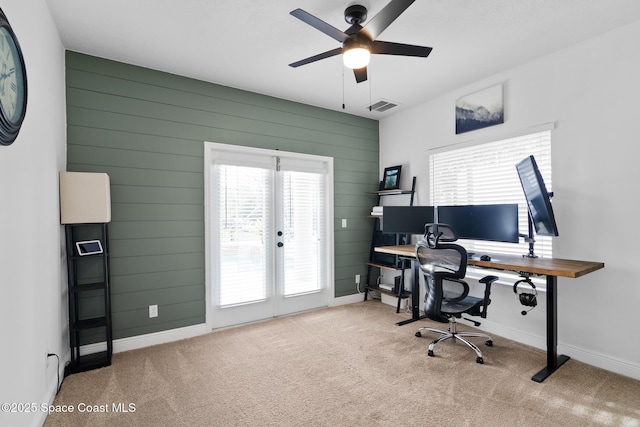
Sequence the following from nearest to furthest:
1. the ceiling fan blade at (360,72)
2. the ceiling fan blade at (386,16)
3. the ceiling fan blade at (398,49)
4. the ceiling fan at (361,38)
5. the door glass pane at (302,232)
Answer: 1. the ceiling fan blade at (386,16)
2. the ceiling fan at (361,38)
3. the ceiling fan blade at (398,49)
4. the ceiling fan blade at (360,72)
5. the door glass pane at (302,232)

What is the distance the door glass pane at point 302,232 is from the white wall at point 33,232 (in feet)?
7.47

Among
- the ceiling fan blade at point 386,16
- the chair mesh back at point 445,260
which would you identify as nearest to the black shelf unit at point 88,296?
the ceiling fan blade at point 386,16

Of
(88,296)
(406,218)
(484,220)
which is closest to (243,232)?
(88,296)

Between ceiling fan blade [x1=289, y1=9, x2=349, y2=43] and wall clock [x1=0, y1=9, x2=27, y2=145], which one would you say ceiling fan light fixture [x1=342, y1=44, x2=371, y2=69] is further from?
wall clock [x1=0, y1=9, x2=27, y2=145]

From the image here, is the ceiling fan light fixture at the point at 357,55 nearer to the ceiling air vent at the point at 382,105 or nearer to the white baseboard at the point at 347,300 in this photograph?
the ceiling air vent at the point at 382,105

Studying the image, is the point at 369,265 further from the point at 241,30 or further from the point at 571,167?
the point at 241,30

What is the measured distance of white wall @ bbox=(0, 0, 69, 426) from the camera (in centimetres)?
147

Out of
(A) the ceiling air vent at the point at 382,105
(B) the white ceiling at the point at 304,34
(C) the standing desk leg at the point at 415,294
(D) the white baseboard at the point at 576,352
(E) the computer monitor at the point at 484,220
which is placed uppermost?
(B) the white ceiling at the point at 304,34

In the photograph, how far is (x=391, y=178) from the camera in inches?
180

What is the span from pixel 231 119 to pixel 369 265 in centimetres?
284

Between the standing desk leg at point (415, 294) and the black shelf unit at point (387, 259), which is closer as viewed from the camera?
the standing desk leg at point (415, 294)

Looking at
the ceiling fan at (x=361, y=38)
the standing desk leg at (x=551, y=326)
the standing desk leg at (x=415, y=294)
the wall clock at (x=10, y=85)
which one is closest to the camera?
the wall clock at (x=10, y=85)

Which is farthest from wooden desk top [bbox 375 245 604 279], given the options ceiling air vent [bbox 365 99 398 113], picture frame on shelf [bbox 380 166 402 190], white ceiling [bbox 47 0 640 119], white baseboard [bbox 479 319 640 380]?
ceiling air vent [bbox 365 99 398 113]

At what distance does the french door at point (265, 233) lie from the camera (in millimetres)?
3590
